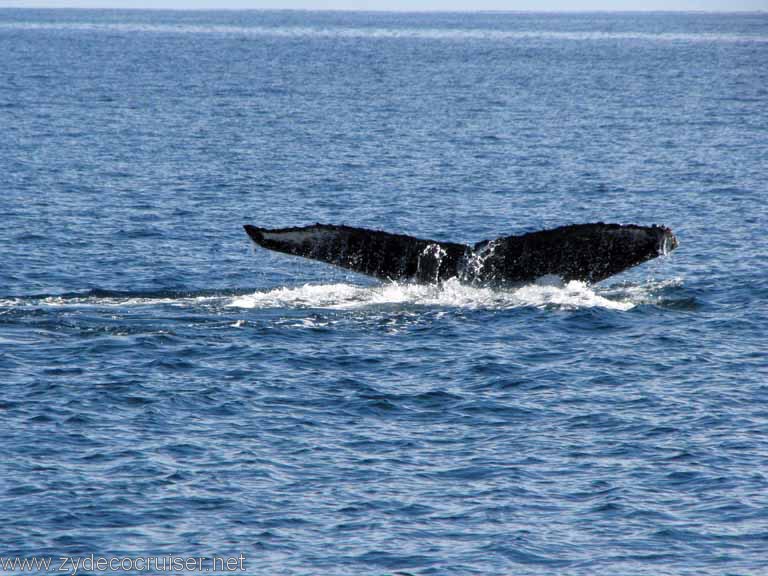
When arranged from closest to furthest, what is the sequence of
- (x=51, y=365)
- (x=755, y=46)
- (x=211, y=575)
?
(x=211, y=575) → (x=51, y=365) → (x=755, y=46)

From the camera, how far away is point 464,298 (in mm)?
24781

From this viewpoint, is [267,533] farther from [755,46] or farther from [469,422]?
[755,46]

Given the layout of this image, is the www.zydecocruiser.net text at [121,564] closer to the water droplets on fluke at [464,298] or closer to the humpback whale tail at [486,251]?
the humpback whale tail at [486,251]

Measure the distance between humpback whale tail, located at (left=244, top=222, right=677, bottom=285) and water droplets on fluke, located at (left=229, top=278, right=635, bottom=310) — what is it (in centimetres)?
48

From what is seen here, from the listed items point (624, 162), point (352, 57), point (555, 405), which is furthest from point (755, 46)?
point (555, 405)

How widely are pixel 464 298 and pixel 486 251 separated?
1.95 m

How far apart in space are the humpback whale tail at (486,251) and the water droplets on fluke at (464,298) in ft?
1.57

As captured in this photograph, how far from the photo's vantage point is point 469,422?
64.7 feet

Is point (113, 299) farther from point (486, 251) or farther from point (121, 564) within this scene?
point (121, 564)

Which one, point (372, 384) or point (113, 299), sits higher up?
point (113, 299)

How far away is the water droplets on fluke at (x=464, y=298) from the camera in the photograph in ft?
80.7

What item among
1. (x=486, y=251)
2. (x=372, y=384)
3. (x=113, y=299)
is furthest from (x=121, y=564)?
(x=113, y=299)

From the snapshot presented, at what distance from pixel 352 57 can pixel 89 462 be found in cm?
12948

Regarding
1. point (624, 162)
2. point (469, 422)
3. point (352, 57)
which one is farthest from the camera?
point (352, 57)
